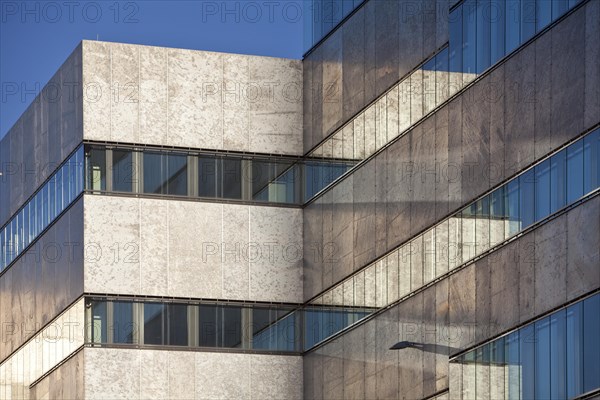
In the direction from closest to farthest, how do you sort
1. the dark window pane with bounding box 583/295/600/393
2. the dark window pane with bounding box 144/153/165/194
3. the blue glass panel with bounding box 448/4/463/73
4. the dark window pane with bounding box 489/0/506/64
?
the dark window pane with bounding box 583/295/600/393, the dark window pane with bounding box 489/0/506/64, the blue glass panel with bounding box 448/4/463/73, the dark window pane with bounding box 144/153/165/194

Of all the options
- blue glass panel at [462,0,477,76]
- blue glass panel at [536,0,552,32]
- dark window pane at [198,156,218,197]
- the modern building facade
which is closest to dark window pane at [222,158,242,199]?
the modern building facade

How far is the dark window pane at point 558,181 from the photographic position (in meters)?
32.8

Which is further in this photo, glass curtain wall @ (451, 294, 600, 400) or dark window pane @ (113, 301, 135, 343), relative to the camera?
dark window pane @ (113, 301, 135, 343)

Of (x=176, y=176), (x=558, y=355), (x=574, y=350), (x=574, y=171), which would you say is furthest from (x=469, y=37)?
(x=176, y=176)

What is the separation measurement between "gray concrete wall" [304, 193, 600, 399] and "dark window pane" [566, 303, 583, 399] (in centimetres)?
36

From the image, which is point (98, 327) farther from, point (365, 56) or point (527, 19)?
point (527, 19)

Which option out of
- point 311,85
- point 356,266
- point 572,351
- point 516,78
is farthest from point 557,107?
point 311,85

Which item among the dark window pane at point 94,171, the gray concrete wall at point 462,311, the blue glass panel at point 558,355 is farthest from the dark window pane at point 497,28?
the dark window pane at point 94,171

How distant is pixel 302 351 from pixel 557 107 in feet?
55.9

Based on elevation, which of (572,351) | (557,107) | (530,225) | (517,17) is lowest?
(572,351)

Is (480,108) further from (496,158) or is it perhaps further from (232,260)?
(232,260)

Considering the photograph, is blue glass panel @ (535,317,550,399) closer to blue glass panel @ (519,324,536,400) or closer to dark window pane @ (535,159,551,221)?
blue glass panel @ (519,324,536,400)

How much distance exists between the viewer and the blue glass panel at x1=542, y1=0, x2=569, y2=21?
33.0 m

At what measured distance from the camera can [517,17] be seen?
115 feet
